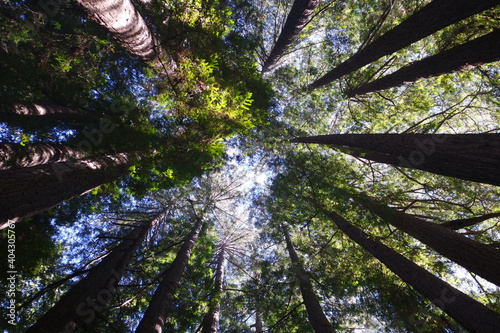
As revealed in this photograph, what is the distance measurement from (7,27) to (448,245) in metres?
12.5

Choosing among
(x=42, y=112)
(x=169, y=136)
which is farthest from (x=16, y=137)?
(x=169, y=136)

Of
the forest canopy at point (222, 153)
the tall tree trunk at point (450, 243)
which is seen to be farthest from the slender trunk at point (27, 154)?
the tall tree trunk at point (450, 243)

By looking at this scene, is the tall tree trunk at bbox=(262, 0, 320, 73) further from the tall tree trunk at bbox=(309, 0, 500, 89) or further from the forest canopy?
the tall tree trunk at bbox=(309, 0, 500, 89)

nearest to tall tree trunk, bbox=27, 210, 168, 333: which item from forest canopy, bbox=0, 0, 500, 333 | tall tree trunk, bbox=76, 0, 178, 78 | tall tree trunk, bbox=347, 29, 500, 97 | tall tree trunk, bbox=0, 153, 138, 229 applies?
forest canopy, bbox=0, 0, 500, 333

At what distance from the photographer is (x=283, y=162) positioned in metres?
10.6

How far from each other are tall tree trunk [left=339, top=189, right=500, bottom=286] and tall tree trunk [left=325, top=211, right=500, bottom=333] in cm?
69

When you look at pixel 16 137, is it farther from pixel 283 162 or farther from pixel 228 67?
pixel 283 162

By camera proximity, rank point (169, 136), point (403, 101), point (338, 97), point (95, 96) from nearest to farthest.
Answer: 1. point (169, 136)
2. point (95, 96)
3. point (403, 101)
4. point (338, 97)

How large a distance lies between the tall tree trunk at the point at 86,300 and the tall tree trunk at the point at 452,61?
11.3 metres

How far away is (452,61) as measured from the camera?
7.04 meters

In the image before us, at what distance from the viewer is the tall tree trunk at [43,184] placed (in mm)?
3148

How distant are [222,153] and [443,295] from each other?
6849 millimetres

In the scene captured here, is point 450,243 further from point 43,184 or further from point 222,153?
point 43,184

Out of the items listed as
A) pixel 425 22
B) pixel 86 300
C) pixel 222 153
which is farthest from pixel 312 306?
pixel 425 22
